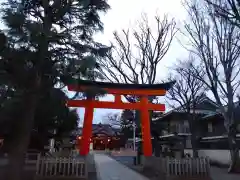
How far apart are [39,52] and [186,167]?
858cm

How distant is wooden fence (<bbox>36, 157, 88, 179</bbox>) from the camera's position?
14141 millimetres

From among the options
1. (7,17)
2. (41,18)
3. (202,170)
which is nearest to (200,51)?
(202,170)

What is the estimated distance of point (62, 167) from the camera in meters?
14.4

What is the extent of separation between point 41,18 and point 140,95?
9678 mm

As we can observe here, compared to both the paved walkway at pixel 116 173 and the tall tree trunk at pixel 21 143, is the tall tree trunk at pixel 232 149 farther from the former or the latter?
the tall tree trunk at pixel 21 143

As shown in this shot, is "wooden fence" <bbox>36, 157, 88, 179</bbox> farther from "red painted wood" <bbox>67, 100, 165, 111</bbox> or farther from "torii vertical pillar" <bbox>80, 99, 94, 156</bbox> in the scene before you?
"red painted wood" <bbox>67, 100, 165, 111</bbox>

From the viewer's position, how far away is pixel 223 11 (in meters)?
10.2

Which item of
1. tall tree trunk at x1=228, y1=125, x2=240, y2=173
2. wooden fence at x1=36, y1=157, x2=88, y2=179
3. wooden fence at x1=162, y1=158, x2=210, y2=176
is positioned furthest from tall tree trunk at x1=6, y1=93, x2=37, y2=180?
tall tree trunk at x1=228, y1=125, x2=240, y2=173

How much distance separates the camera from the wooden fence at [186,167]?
14.4 metres

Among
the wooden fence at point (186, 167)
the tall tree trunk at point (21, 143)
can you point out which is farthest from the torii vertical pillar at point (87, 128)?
the tall tree trunk at point (21, 143)

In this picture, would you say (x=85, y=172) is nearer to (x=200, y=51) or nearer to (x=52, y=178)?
(x=52, y=178)

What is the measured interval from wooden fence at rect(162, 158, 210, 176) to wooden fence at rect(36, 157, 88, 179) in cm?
400

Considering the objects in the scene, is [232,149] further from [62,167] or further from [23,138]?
[23,138]

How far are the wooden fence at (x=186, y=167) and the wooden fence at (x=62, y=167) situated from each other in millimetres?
4005
